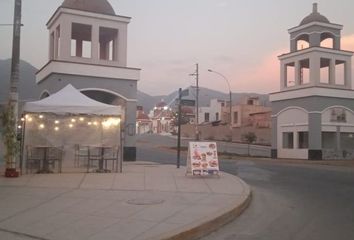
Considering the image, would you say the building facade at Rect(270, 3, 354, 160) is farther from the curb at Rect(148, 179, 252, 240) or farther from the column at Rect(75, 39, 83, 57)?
the curb at Rect(148, 179, 252, 240)

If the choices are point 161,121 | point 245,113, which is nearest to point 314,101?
point 245,113

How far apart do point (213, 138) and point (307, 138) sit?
1471 inches

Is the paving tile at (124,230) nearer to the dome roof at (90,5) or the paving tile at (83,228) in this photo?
the paving tile at (83,228)

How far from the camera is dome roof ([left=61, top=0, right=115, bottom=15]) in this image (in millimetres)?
30969

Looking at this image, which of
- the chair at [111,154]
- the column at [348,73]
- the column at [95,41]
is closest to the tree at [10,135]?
the chair at [111,154]

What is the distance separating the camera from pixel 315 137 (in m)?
43.0

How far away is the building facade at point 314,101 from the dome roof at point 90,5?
19976mm

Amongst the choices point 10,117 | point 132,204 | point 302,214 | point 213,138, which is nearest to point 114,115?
point 10,117

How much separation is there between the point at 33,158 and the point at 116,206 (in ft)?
29.5

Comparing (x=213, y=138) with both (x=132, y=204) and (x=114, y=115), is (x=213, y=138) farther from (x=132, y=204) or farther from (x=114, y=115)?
(x=132, y=204)

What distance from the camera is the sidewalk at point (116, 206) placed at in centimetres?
902

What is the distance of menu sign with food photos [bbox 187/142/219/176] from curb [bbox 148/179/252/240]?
602 cm

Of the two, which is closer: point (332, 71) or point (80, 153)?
point (80, 153)

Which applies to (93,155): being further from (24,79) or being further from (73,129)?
(24,79)
